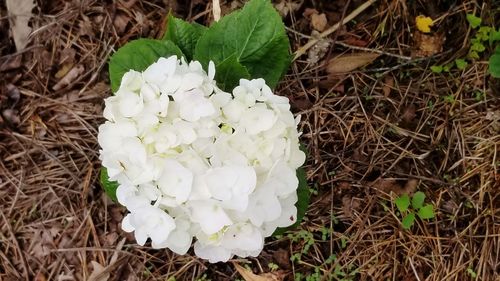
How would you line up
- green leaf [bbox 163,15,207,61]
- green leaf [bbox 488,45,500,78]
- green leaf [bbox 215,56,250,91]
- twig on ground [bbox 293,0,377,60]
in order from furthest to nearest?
twig on ground [bbox 293,0,377,60] → green leaf [bbox 488,45,500,78] → green leaf [bbox 163,15,207,61] → green leaf [bbox 215,56,250,91]

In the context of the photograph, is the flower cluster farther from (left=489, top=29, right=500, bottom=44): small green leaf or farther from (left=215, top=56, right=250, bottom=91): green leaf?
(left=489, top=29, right=500, bottom=44): small green leaf

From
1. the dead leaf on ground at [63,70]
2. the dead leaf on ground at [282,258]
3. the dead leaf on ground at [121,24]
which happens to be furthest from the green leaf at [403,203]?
the dead leaf on ground at [63,70]

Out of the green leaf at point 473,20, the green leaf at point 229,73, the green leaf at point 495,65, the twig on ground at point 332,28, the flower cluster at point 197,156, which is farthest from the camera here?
the twig on ground at point 332,28

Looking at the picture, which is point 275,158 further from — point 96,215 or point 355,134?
point 96,215

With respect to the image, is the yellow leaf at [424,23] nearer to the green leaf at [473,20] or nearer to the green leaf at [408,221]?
the green leaf at [473,20]

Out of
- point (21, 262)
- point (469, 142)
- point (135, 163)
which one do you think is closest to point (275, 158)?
point (135, 163)

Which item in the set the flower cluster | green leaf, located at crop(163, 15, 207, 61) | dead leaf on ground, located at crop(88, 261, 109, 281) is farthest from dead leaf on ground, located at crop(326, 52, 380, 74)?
dead leaf on ground, located at crop(88, 261, 109, 281)
